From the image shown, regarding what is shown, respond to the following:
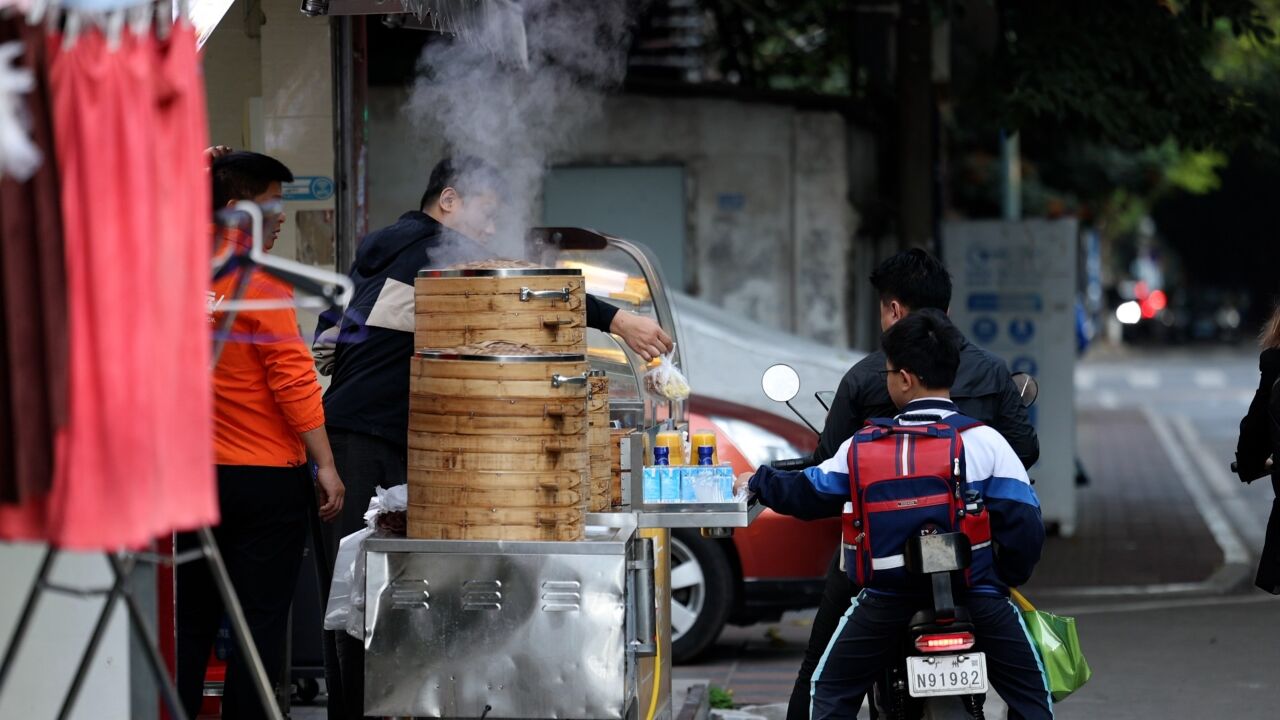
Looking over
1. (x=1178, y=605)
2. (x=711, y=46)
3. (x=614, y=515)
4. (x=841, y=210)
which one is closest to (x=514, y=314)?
(x=614, y=515)

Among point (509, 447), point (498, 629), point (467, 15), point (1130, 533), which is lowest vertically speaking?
point (1130, 533)

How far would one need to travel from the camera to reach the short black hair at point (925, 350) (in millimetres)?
4516

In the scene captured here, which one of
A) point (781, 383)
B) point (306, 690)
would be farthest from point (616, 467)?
point (306, 690)

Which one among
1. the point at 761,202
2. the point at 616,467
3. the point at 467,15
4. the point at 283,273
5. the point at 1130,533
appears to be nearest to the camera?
the point at 283,273

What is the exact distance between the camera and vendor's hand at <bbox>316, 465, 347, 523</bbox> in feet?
15.7

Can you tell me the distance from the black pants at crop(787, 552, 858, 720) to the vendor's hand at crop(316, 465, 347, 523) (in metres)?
1.56

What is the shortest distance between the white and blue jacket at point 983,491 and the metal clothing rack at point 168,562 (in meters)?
1.67

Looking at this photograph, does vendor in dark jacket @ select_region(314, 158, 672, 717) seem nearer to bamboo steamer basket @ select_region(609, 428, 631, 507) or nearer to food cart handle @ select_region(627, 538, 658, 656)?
bamboo steamer basket @ select_region(609, 428, 631, 507)

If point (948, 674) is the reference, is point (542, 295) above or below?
above

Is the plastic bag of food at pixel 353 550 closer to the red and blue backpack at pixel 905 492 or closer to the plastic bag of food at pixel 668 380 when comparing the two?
the plastic bag of food at pixel 668 380

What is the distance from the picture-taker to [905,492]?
14.3 feet

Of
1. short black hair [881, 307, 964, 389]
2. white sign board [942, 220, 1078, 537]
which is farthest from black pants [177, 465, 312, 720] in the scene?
white sign board [942, 220, 1078, 537]

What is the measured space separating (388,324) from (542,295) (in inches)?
31.9

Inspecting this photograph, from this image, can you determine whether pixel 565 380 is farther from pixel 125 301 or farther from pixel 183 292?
Result: pixel 125 301
